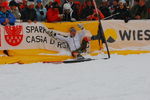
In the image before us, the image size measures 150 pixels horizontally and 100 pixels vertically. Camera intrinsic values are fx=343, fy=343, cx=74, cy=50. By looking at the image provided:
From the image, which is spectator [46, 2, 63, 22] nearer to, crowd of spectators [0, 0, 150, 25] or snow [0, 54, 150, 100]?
crowd of spectators [0, 0, 150, 25]

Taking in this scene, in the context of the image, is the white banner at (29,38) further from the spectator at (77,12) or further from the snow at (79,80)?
the snow at (79,80)

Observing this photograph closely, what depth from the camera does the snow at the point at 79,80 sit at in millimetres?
6074

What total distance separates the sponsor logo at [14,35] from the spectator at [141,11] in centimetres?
389

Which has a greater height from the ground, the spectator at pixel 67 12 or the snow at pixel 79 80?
the spectator at pixel 67 12

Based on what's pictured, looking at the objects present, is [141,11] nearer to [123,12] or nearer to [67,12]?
[123,12]

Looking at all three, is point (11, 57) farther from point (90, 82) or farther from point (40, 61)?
point (90, 82)

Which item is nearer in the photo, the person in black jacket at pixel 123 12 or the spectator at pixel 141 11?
the person in black jacket at pixel 123 12

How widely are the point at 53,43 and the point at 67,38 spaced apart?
47 centimetres

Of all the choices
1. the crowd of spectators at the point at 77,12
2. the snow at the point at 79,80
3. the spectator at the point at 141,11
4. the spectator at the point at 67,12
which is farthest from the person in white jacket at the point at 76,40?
the spectator at the point at 141,11

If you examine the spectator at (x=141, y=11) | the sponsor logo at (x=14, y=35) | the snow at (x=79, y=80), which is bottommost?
the snow at (x=79, y=80)

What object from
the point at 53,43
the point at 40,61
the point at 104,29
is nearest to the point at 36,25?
the point at 53,43

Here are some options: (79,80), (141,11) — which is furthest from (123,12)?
(79,80)

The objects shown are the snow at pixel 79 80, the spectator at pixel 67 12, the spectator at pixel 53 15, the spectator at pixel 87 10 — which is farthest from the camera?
the spectator at pixel 87 10

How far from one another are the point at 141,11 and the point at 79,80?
5042 millimetres
